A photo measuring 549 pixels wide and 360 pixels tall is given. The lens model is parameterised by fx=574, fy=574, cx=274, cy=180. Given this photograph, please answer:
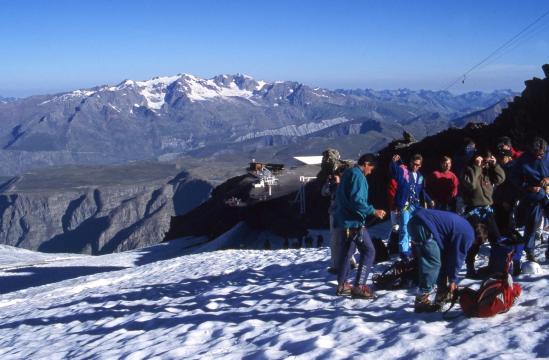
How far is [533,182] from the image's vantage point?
9.91 meters

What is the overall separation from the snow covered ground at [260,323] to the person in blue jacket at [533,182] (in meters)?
0.97

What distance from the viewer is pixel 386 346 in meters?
7.78

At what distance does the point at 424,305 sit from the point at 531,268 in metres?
2.53

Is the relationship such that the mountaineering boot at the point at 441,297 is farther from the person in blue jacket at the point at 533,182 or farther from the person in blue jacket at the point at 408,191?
the person in blue jacket at the point at 408,191

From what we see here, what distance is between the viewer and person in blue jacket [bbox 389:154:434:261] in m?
11.9

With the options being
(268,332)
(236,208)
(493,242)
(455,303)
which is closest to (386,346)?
(455,303)

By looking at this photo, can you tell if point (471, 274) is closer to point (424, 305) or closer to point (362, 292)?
point (362, 292)

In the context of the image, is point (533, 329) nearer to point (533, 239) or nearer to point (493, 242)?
point (493, 242)

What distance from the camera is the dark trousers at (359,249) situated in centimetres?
1002

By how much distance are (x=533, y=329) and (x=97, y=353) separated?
22.9ft

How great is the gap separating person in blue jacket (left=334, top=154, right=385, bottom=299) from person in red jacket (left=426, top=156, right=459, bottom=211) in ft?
6.34

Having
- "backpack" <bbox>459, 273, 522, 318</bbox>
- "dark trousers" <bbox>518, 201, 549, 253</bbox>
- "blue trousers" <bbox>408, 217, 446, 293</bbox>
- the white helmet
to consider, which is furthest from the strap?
"dark trousers" <bbox>518, 201, 549, 253</bbox>

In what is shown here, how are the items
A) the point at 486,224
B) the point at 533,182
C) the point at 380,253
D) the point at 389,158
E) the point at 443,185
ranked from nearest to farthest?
the point at 533,182 → the point at 486,224 → the point at 443,185 → the point at 380,253 → the point at 389,158

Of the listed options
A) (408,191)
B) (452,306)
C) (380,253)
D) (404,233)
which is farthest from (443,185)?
(452,306)
